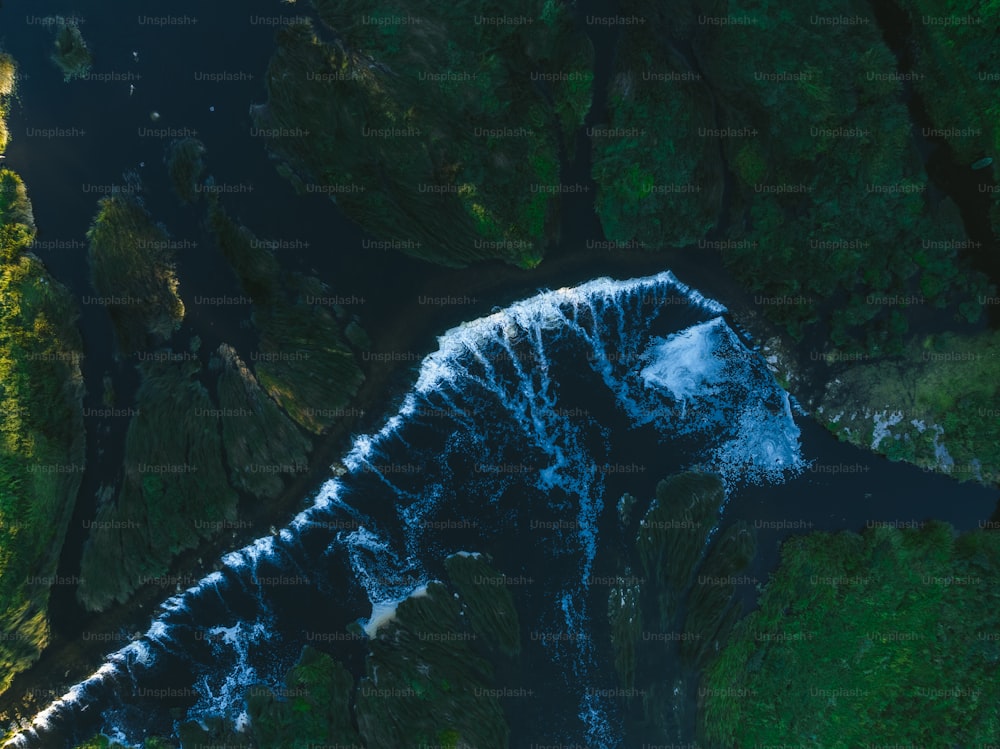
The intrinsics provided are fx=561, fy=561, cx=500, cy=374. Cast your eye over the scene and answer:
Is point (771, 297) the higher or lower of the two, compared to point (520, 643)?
higher

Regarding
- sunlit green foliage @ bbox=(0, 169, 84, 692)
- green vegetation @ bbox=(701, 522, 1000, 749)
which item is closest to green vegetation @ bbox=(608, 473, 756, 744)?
green vegetation @ bbox=(701, 522, 1000, 749)

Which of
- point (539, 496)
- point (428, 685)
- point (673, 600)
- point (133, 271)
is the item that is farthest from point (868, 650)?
point (133, 271)

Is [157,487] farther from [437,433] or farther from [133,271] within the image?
[437,433]

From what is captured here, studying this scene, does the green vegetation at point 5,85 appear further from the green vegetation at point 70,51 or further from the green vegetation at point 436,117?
the green vegetation at point 436,117

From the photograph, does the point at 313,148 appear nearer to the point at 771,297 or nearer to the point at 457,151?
the point at 457,151

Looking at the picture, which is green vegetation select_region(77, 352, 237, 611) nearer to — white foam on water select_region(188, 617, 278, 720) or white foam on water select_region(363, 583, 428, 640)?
white foam on water select_region(188, 617, 278, 720)

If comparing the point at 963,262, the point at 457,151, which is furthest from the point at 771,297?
the point at 457,151
